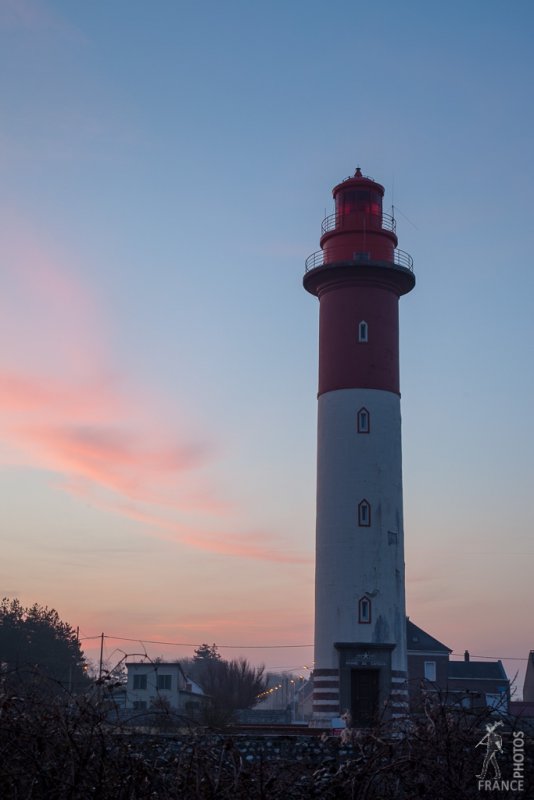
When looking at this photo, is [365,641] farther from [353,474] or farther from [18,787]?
[18,787]

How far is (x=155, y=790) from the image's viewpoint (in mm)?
10617

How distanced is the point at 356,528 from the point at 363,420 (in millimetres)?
4110

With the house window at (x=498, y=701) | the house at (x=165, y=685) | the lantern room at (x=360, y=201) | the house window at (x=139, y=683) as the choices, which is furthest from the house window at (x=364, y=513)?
the house window at (x=139, y=683)

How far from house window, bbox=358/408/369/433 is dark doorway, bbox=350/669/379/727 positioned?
8.83 m

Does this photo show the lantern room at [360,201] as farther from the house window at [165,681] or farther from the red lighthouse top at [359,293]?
the house window at [165,681]

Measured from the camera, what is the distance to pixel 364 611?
37.1 meters

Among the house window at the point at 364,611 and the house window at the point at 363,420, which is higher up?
the house window at the point at 363,420

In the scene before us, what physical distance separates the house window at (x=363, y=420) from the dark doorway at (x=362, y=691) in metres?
8.83

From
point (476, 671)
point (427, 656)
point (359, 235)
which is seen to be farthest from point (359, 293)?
point (476, 671)

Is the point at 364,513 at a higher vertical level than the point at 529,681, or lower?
higher

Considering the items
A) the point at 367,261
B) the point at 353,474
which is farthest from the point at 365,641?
the point at 367,261

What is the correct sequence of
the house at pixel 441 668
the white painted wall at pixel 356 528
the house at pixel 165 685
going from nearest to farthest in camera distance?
1. the white painted wall at pixel 356 528
2. the house at pixel 165 685
3. the house at pixel 441 668

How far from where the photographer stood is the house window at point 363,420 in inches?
1516

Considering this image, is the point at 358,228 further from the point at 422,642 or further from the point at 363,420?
the point at 422,642
